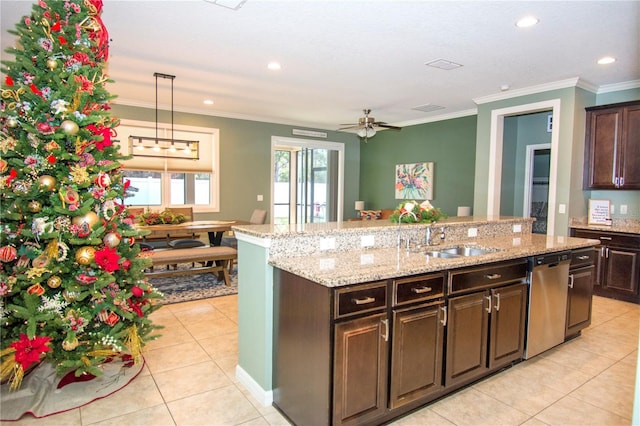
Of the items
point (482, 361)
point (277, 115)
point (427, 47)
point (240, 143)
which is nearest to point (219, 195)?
point (240, 143)

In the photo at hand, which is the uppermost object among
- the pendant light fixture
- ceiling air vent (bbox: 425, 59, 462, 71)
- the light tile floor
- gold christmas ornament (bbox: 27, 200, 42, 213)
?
ceiling air vent (bbox: 425, 59, 462, 71)

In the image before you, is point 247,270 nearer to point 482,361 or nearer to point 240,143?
point 482,361

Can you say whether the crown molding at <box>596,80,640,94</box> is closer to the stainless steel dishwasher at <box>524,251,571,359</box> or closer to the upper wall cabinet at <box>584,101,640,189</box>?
the upper wall cabinet at <box>584,101,640,189</box>

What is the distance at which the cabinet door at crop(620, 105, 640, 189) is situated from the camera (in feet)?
15.2

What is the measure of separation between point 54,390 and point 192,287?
8.68 feet

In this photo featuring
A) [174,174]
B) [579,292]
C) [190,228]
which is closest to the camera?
[579,292]

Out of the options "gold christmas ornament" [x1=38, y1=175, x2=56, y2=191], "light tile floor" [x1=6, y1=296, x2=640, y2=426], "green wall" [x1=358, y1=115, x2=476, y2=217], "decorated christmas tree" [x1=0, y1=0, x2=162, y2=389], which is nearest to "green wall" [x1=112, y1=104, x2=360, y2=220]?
"green wall" [x1=358, y1=115, x2=476, y2=217]

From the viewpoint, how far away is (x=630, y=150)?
471cm

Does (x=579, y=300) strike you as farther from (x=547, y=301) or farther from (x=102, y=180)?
(x=102, y=180)

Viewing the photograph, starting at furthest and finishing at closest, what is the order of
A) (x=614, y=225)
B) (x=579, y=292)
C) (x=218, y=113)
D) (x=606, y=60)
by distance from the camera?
(x=218, y=113)
(x=614, y=225)
(x=606, y=60)
(x=579, y=292)

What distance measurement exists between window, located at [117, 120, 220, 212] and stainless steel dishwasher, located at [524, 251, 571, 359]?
572 cm

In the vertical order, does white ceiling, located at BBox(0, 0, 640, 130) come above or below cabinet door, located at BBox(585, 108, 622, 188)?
above

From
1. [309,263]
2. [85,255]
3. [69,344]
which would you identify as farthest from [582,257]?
[69,344]

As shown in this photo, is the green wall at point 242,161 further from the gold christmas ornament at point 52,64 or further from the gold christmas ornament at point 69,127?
the gold christmas ornament at point 69,127
